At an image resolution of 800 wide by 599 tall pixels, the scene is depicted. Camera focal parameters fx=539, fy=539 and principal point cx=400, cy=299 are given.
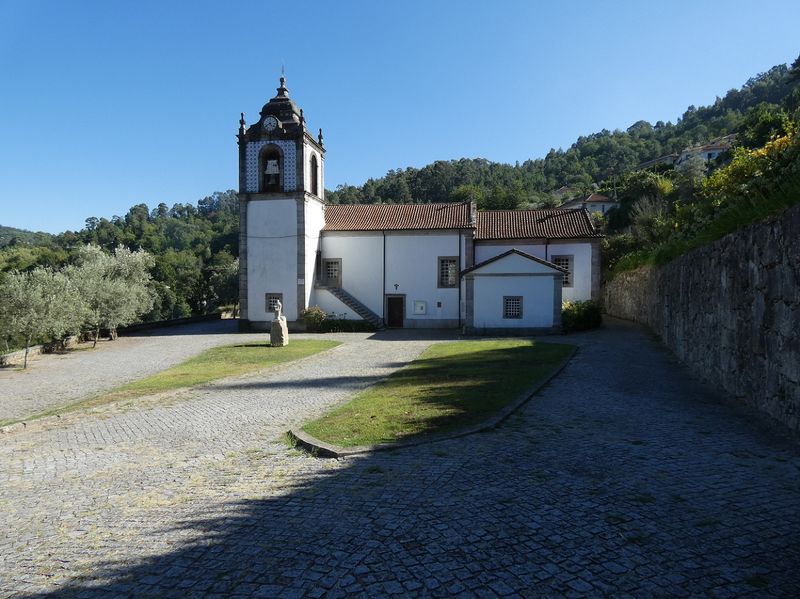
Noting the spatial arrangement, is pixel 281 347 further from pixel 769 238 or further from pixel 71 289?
pixel 769 238

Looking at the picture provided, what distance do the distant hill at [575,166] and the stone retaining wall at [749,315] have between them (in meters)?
60.1

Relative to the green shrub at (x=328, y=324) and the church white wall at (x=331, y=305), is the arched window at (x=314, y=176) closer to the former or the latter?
the church white wall at (x=331, y=305)

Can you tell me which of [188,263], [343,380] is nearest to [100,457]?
[343,380]

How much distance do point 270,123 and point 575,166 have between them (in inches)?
4402

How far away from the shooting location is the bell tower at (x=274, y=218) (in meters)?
28.7

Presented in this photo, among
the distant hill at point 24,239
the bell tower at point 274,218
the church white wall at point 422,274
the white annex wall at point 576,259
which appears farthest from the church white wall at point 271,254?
the distant hill at point 24,239

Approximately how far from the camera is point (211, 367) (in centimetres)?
1605

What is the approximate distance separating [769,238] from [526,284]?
17.4 meters

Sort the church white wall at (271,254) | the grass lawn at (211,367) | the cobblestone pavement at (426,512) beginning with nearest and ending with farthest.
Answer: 1. the cobblestone pavement at (426,512)
2. the grass lawn at (211,367)
3. the church white wall at (271,254)

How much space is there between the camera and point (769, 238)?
696cm

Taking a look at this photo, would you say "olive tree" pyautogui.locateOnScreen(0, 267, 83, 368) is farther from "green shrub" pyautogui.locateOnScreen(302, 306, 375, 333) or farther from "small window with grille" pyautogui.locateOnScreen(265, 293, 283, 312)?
"green shrub" pyautogui.locateOnScreen(302, 306, 375, 333)

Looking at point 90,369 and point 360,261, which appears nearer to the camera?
point 90,369

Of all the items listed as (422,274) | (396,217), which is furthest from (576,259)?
(396,217)

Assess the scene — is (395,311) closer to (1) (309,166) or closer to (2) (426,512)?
(1) (309,166)
